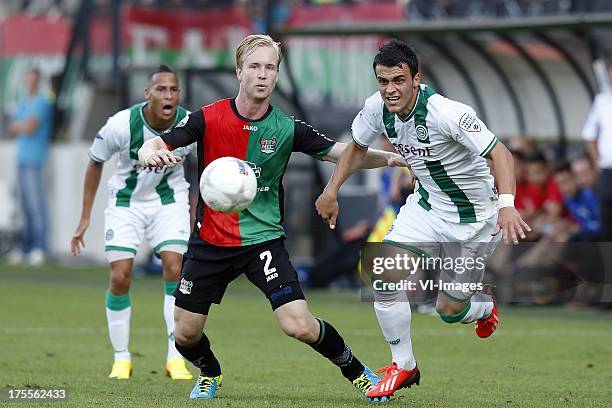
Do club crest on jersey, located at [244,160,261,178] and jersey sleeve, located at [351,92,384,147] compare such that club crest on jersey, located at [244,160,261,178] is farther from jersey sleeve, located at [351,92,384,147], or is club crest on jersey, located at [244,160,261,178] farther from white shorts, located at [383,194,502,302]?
white shorts, located at [383,194,502,302]

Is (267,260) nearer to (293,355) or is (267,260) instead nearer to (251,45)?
(251,45)

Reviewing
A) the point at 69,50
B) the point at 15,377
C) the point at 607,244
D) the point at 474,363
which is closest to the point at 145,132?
the point at 15,377

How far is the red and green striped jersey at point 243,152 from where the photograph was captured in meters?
8.15

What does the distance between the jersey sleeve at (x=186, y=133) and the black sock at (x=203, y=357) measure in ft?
4.02

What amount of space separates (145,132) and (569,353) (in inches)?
153

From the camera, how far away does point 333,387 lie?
29.9 ft

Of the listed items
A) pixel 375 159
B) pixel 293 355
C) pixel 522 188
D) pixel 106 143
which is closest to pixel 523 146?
pixel 522 188

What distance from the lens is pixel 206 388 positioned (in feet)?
27.8

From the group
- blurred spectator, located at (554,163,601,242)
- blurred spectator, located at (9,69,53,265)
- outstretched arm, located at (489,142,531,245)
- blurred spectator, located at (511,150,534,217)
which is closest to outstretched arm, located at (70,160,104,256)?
outstretched arm, located at (489,142,531,245)

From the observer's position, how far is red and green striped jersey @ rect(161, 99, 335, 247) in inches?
321

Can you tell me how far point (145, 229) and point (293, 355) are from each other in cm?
177

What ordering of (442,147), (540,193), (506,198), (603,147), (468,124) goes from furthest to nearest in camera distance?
(540,193) < (603,147) < (442,147) < (468,124) < (506,198)

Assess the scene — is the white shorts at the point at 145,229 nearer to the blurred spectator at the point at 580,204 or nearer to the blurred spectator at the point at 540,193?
the blurred spectator at the point at 580,204

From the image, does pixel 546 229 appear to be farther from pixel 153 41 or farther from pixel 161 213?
pixel 153 41
